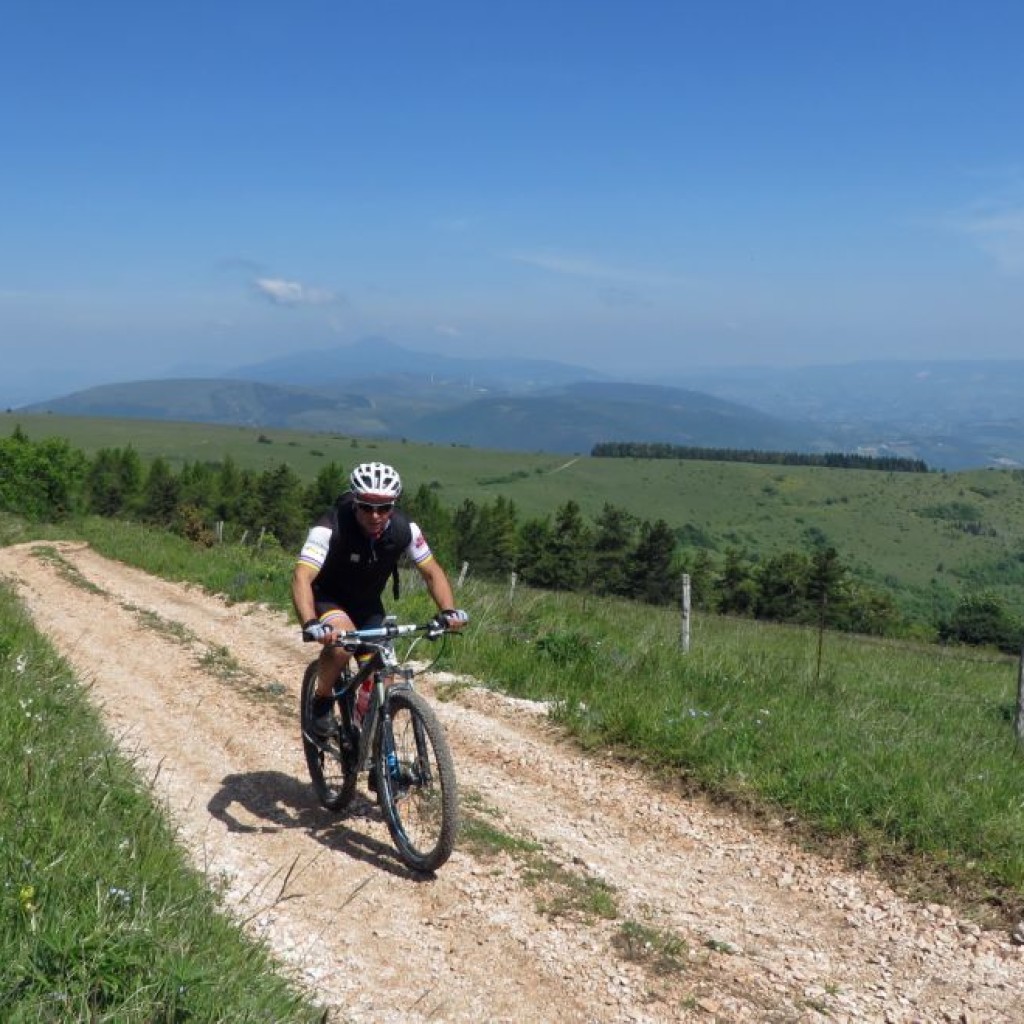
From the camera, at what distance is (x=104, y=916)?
3.54 metres

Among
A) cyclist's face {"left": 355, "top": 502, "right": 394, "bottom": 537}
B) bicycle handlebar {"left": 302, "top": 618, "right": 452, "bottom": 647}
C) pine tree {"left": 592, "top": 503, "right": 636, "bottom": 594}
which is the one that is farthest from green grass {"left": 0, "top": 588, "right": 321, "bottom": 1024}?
pine tree {"left": 592, "top": 503, "right": 636, "bottom": 594}

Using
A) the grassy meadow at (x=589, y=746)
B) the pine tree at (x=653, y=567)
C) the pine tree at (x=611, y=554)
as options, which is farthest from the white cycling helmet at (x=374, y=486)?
the pine tree at (x=653, y=567)

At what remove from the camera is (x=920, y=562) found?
435ft

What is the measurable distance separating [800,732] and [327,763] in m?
3.93

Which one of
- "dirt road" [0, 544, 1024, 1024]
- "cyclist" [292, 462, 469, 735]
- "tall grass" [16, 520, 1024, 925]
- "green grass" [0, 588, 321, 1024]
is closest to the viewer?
"green grass" [0, 588, 321, 1024]

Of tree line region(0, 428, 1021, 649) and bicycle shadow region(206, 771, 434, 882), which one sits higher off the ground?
bicycle shadow region(206, 771, 434, 882)

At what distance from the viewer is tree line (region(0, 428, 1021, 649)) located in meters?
67.8

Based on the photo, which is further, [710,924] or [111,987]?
[710,924]

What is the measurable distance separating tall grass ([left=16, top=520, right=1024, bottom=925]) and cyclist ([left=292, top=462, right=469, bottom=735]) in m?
2.73

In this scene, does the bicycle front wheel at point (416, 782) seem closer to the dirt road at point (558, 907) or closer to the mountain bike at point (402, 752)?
the mountain bike at point (402, 752)

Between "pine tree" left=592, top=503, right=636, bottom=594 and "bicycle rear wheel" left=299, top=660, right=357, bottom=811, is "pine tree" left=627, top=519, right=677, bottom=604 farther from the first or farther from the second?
"bicycle rear wheel" left=299, top=660, right=357, bottom=811

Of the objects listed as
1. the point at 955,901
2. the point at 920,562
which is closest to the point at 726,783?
the point at 955,901

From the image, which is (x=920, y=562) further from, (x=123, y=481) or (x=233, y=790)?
(x=233, y=790)

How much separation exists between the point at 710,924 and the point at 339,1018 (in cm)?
231
